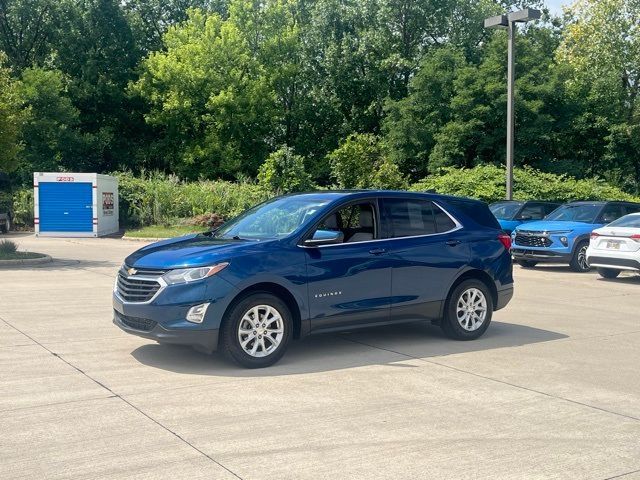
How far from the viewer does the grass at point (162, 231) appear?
1159 inches

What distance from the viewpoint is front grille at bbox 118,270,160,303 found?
7695mm

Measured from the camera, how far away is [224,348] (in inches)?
304

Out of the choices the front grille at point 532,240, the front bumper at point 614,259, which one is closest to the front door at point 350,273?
the front bumper at point 614,259

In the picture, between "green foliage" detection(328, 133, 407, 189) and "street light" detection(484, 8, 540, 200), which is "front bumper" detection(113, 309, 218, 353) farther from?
"green foliage" detection(328, 133, 407, 189)

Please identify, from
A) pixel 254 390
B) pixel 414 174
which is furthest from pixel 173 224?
pixel 254 390

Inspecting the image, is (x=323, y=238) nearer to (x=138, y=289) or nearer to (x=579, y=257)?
(x=138, y=289)

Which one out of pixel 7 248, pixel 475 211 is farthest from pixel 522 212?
pixel 7 248

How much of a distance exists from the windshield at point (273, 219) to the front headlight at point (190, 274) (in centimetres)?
92

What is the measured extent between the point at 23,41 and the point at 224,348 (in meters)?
47.7

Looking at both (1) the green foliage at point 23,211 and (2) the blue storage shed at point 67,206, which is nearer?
(2) the blue storage shed at point 67,206

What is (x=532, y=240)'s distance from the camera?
19453 mm

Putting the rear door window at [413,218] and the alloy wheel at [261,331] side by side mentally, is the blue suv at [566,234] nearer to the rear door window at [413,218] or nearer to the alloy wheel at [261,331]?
the rear door window at [413,218]

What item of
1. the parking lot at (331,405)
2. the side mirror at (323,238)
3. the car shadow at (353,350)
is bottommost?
the parking lot at (331,405)

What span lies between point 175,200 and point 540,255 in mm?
19497
